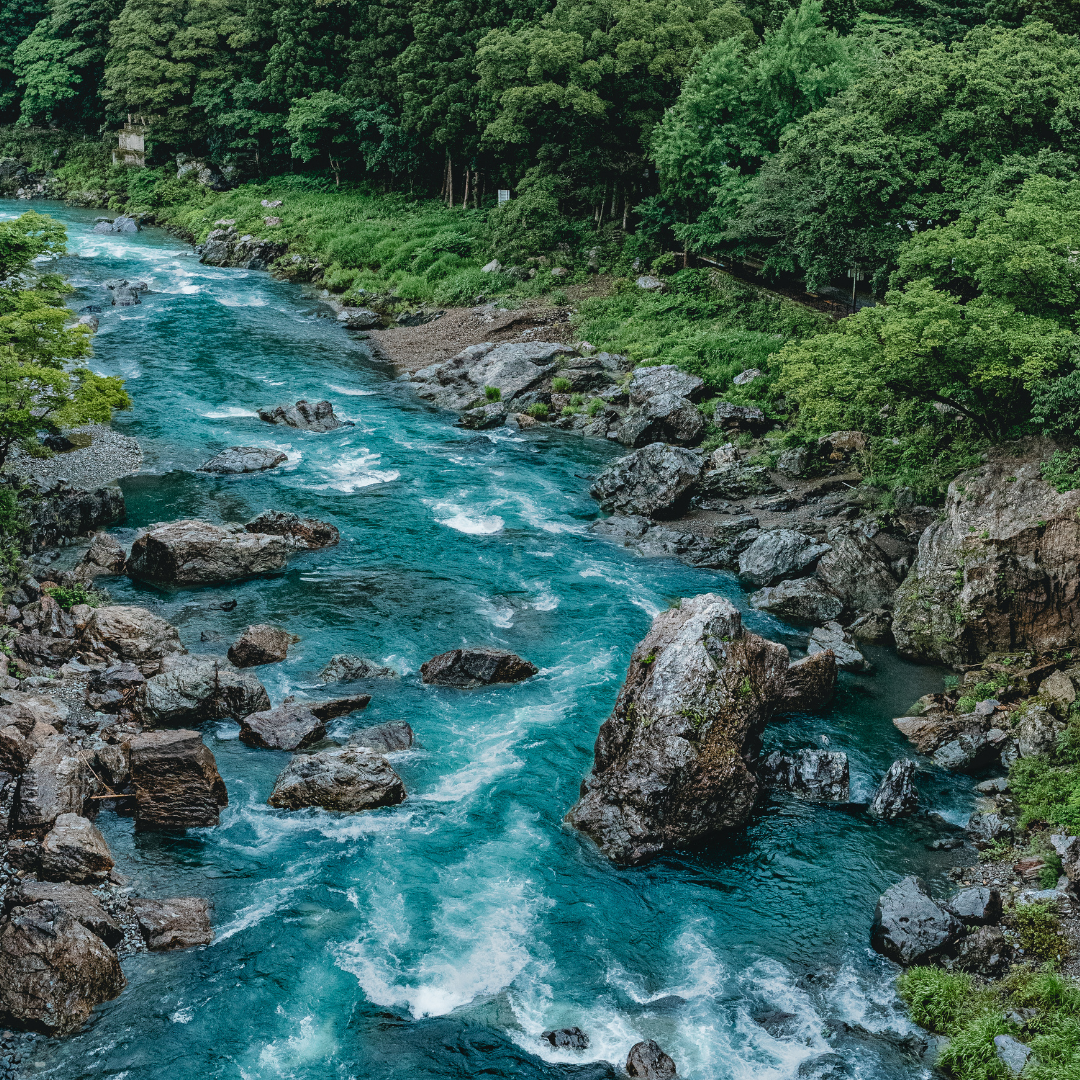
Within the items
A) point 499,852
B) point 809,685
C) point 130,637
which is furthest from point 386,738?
point 809,685

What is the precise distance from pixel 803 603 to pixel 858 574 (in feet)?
7.15

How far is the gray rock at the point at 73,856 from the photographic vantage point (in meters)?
18.8

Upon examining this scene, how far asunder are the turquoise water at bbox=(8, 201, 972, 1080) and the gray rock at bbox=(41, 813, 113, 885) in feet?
2.70

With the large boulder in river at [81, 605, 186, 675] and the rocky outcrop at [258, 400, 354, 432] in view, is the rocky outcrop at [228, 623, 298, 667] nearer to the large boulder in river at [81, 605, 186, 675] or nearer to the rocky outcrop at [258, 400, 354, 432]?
the large boulder in river at [81, 605, 186, 675]

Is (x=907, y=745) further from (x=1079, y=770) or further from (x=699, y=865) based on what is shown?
(x=699, y=865)

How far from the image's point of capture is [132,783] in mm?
21562

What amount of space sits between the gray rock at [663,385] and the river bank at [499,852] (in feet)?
31.1

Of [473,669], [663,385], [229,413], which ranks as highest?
[663,385]

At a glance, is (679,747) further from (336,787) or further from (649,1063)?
(336,787)

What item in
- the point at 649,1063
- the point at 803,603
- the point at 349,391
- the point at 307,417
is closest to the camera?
the point at 649,1063

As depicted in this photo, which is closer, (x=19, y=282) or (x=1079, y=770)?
(x=1079, y=770)

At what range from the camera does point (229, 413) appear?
45.3 metres

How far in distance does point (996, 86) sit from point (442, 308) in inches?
1323

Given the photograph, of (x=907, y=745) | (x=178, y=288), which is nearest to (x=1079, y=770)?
(x=907, y=745)
